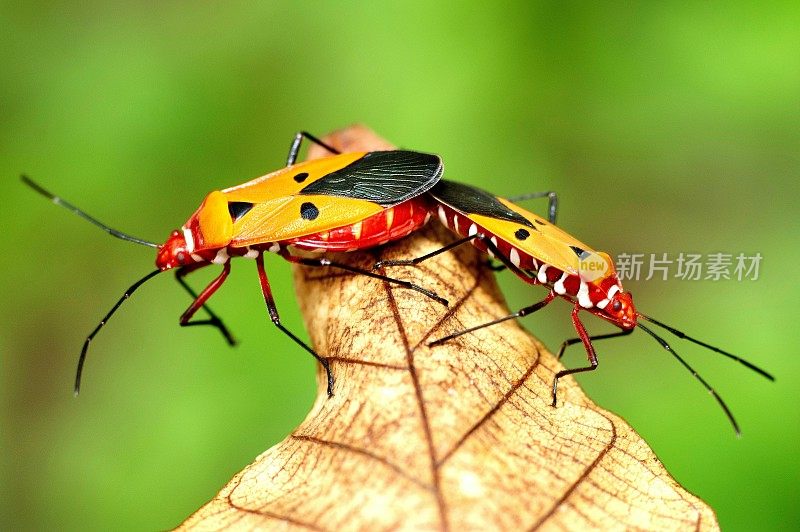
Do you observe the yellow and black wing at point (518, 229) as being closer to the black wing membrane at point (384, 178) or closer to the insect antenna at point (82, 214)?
the black wing membrane at point (384, 178)

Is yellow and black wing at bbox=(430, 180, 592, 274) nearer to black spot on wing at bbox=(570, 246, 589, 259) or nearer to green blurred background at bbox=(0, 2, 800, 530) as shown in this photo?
black spot on wing at bbox=(570, 246, 589, 259)

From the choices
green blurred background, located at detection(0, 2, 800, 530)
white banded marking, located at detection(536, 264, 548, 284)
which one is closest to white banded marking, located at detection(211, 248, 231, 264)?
green blurred background, located at detection(0, 2, 800, 530)

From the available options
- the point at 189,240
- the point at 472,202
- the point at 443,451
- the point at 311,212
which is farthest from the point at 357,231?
the point at 443,451

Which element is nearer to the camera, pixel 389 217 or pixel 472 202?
pixel 389 217

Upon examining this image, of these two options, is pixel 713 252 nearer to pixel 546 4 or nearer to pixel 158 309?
pixel 546 4

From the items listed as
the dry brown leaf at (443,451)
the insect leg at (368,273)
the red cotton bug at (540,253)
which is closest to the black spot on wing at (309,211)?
the insect leg at (368,273)

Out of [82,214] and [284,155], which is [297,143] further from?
[284,155]

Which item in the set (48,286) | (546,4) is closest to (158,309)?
(48,286)
